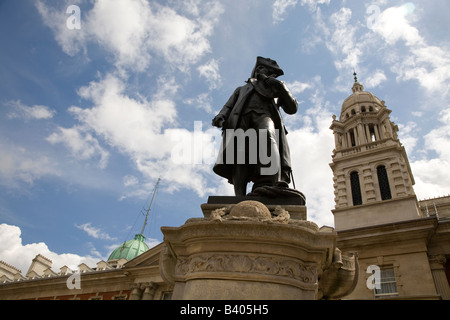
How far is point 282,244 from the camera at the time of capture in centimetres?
305

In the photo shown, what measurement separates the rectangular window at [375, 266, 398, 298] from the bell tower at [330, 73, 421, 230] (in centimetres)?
907

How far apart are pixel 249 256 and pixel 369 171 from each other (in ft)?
102

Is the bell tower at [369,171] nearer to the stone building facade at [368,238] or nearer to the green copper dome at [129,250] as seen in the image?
the stone building facade at [368,238]

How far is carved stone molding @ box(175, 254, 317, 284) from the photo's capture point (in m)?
2.95

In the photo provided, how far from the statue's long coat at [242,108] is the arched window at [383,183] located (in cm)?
2729

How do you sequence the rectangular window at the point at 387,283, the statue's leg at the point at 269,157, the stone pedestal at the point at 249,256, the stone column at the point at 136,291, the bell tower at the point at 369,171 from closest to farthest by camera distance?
the stone pedestal at the point at 249,256
the statue's leg at the point at 269,157
the rectangular window at the point at 387,283
the stone column at the point at 136,291
the bell tower at the point at 369,171

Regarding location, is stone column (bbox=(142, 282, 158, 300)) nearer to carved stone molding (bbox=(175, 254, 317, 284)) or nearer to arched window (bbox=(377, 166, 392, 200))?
arched window (bbox=(377, 166, 392, 200))

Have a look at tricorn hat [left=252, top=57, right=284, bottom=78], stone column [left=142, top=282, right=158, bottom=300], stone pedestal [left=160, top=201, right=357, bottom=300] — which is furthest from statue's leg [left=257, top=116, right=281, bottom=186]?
stone column [left=142, top=282, right=158, bottom=300]

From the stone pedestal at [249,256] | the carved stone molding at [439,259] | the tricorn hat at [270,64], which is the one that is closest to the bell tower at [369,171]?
the carved stone molding at [439,259]

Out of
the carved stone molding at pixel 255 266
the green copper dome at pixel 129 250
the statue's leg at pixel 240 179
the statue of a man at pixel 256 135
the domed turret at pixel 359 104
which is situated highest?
the domed turret at pixel 359 104

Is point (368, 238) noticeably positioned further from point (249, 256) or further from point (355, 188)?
point (249, 256)

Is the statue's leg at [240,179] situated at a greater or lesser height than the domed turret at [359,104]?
lesser

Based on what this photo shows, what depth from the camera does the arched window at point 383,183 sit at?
28.7 m

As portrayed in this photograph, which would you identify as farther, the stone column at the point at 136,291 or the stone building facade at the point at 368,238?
the stone column at the point at 136,291
